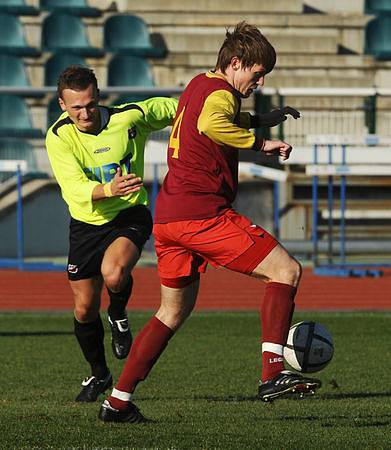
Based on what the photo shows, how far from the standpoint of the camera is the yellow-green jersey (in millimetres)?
7500

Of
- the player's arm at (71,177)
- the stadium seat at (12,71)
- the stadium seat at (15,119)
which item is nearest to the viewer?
the player's arm at (71,177)

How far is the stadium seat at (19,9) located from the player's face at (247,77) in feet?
65.2

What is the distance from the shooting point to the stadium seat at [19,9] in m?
25.4

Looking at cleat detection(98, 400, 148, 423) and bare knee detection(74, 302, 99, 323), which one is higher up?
bare knee detection(74, 302, 99, 323)

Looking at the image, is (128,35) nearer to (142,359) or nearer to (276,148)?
(142,359)

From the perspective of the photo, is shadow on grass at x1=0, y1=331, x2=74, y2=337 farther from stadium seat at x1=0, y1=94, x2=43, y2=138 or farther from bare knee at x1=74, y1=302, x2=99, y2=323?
stadium seat at x1=0, y1=94, x2=43, y2=138

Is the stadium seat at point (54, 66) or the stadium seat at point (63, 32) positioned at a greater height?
the stadium seat at point (63, 32)

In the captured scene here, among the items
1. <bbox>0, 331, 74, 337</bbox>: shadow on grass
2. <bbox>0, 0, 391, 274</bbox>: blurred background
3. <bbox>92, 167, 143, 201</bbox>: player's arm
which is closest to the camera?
<bbox>92, 167, 143, 201</bbox>: player's arm

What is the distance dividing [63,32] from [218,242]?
20.0 metres

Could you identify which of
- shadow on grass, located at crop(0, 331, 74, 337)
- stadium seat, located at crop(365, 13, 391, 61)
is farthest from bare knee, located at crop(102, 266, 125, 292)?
stadium seat, located at crop(365, 13, 391, 61)

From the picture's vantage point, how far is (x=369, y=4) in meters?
28.5

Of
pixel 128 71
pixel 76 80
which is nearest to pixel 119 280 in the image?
pixel 76 80

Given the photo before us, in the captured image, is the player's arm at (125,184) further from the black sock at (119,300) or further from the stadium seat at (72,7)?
the stadium seat at (72,7)

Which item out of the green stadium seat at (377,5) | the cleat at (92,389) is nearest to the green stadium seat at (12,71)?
the green stadium seat at (377,5)
